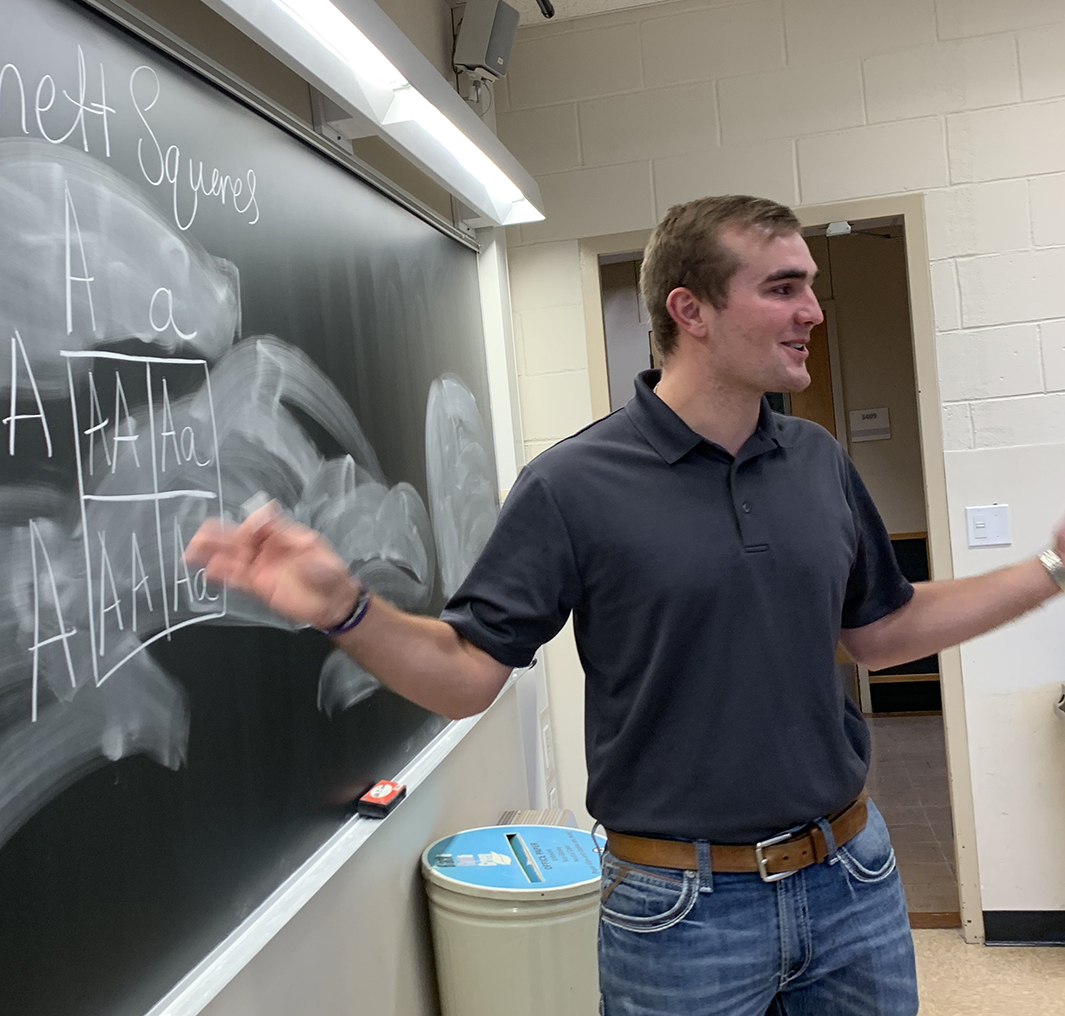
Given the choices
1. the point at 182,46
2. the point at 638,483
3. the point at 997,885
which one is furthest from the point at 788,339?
the point at 997,885

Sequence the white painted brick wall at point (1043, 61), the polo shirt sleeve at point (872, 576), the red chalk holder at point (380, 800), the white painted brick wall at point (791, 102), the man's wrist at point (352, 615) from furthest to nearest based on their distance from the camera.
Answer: the white painted brick wall at point (791, 102)
the white painted brick wall at point (1043, 61)
the red chalk holder at point (380, 800)
the polo shirt sleeve at point (872, 576)
the man's wrist at point (352, 615)

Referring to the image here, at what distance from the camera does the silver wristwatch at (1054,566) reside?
134 cm

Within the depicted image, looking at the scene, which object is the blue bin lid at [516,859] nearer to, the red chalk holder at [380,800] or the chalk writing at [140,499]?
the red chalk holder at [380,800]

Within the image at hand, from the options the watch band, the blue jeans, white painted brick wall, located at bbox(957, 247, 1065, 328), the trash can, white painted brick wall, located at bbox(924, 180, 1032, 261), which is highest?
white painted brick wall, located at bbox(924, 180, 1032, 261)

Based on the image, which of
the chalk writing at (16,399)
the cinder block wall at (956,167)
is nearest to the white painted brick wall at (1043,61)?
the cinder block wall at (956,167)

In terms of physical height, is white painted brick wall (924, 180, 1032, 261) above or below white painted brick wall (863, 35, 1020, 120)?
below

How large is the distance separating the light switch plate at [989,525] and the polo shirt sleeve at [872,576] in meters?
1.52

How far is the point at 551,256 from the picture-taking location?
3.09 meters

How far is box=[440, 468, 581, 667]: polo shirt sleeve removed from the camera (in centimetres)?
124

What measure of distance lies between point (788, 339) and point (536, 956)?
1.22m

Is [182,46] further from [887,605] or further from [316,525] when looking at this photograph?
[887,605]

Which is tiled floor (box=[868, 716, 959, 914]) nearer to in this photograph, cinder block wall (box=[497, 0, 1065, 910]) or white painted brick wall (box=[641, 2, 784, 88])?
cinder block wall (box=[497, 0, 1065, 910])

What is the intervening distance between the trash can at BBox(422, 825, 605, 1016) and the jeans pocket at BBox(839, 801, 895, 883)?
0.67 meters

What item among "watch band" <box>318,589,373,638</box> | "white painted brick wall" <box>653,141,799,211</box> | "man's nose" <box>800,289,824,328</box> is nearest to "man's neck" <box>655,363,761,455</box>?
"man's nose" <box>800,289,824,328</box>
